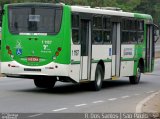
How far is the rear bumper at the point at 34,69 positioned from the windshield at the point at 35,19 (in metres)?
1.12

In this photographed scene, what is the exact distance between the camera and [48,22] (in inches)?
813

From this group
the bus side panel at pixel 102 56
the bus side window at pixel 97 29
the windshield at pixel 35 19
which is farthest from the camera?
the bus side window at pixel 97 29

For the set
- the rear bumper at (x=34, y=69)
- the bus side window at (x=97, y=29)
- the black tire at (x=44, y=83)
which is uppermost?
the bus side window at (x=97, y=29)

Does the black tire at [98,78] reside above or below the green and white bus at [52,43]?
below

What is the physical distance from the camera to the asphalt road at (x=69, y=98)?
16.5 meters

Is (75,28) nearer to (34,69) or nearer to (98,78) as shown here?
(34,69)

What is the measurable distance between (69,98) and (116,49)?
5884 mm

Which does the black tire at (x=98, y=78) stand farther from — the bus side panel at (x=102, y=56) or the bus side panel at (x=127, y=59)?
the bus side panel at (x=127, y=59)

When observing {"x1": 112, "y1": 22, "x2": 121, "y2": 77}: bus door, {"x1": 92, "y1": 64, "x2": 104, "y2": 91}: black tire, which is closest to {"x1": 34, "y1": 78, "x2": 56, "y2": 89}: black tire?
{"x1": 92, "y1": 64, "x2": 104, "y2": 91}: black tire

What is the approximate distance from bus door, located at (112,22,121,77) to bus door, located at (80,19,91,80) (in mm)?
2611

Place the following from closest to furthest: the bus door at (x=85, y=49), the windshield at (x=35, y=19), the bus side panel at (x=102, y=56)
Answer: the windshield at (x=35, y=19) < the bus door at (x=85, y=49) < the bus side panel at (x=102, y=56)

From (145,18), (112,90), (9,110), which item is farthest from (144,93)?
(9,110)

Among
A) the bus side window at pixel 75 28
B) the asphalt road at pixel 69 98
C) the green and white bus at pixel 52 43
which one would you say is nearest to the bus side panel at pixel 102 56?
the green and white bus at pixel 52 43

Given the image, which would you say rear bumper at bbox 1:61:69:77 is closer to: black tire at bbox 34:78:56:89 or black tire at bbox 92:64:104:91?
black tire at bbox 34:78:56:89
